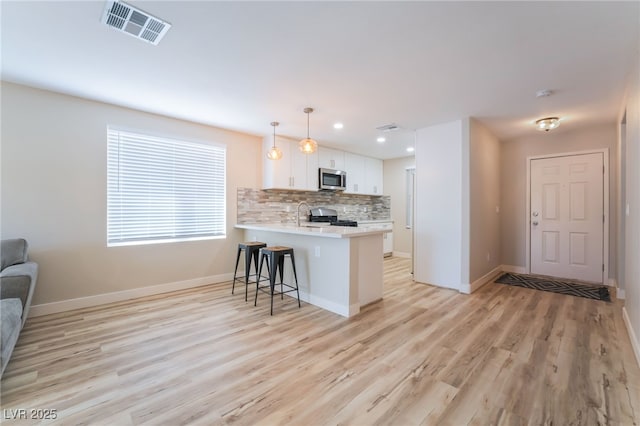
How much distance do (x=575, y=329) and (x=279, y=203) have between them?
427 centimetres

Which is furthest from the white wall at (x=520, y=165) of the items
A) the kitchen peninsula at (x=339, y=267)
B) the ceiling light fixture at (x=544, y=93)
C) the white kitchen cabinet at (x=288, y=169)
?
the white kitchen cabinet at (x=288, y=169)

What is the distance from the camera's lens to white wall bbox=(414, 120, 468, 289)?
3891 mm

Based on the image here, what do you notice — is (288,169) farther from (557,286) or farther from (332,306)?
(557,286)

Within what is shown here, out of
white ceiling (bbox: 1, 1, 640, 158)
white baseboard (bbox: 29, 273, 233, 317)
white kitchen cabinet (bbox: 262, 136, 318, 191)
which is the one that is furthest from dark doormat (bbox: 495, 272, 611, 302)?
white baseboard (bbox: 29, 273, 233, 317)

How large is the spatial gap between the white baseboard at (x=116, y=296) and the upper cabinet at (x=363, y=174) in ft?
10.8

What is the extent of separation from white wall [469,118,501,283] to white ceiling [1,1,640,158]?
0.58 m

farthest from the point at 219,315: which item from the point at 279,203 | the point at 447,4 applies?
the point at 447,4

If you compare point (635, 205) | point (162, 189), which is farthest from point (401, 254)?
point (162, 189)

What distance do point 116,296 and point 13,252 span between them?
113 centimetres

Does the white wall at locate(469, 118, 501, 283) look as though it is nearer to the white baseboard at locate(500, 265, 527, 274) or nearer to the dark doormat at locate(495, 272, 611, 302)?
the white baseboard at locate(500, 265, 527, 274)

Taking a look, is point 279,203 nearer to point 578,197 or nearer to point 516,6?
point 516,6

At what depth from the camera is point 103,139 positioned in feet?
11.1

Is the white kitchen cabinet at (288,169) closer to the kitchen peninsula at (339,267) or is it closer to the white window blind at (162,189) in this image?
the white window blind at (162,189)

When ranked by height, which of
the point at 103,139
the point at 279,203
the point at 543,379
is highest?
the point at 103,139
